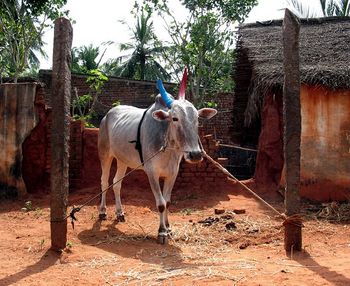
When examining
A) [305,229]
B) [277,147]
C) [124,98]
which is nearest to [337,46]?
[277,147]

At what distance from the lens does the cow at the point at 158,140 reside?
18.0ft

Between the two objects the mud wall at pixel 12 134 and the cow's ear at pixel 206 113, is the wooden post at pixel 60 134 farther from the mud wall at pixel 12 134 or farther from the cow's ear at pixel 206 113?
the mud wall at pixel 12 134

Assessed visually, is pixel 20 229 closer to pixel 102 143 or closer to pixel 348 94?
pixel 102 143

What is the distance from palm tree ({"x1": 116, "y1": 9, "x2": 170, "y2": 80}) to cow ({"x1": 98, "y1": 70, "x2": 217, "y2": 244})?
2139 cm

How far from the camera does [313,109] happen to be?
8.77 meters

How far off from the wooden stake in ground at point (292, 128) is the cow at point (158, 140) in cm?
101

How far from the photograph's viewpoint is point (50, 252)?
5070mm

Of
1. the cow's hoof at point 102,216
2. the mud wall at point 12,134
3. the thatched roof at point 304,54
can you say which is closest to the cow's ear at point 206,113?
the cow's hoof at point 102,216

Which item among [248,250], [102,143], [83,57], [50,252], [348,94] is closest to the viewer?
[50,252]

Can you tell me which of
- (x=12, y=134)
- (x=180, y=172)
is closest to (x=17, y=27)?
(x=12, y=134)

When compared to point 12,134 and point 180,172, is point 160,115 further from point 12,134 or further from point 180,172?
point 12,134

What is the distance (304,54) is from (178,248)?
17.7 feet

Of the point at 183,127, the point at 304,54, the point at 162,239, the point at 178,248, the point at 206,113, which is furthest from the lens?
the point at 304,54

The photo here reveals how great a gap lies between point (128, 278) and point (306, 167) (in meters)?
5.34
